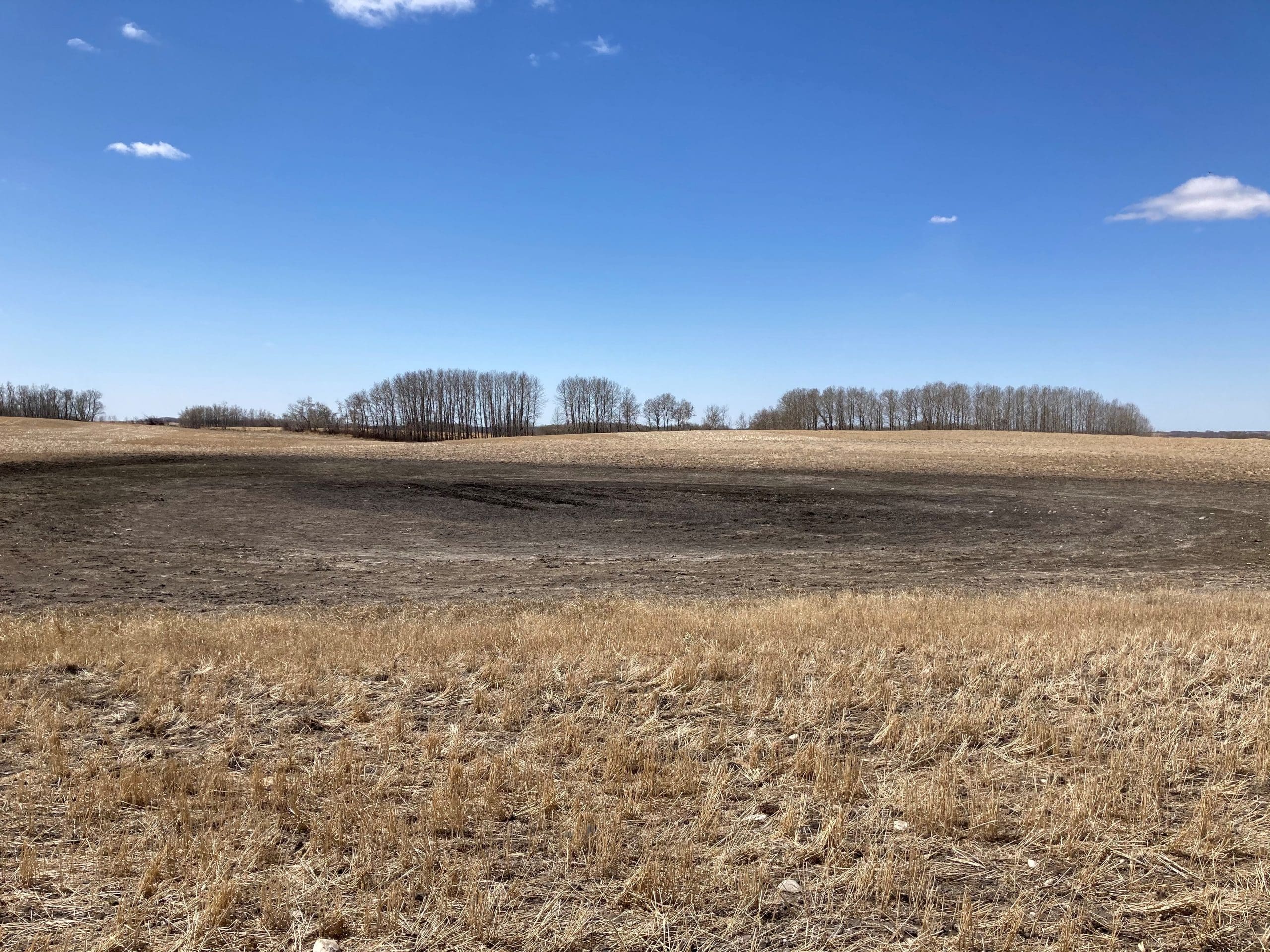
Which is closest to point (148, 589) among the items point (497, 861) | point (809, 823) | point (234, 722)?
point (234, 722)

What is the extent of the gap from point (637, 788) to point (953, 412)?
491 ft

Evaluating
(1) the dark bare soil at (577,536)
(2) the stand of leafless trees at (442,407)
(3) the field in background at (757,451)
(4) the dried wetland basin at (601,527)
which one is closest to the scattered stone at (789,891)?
(4) the dried wetland basin at (601,527)

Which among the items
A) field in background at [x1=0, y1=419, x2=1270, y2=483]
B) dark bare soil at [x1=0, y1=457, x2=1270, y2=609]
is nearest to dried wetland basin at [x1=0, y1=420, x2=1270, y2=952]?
dark bare soil at [x1=0, y1=457, x2=1270, y2=609]

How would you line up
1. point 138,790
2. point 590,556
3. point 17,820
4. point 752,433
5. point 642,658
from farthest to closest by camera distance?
point 752,433 < point 590,556 < point 642,658 < point 138,790 < point 17,820

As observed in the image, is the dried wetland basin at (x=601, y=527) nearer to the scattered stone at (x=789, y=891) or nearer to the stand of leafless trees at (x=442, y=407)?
the scattered stone at (x=789, y=891)

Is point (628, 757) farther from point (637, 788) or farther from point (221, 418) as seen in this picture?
point (221, 418)

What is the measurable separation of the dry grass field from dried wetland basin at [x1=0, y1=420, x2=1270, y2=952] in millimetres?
26

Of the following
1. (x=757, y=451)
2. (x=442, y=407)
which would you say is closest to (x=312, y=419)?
(x=442, y=407)

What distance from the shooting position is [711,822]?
15.8 feet

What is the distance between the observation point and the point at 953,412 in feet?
466

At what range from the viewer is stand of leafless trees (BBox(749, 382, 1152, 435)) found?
140 m

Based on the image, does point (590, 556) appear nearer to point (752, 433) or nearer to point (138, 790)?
point (138, 790)

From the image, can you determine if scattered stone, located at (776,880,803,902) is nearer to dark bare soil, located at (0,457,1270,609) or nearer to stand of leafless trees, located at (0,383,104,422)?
dark bare soil, located at (0,457,1270,609)

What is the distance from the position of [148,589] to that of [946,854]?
496 inches
